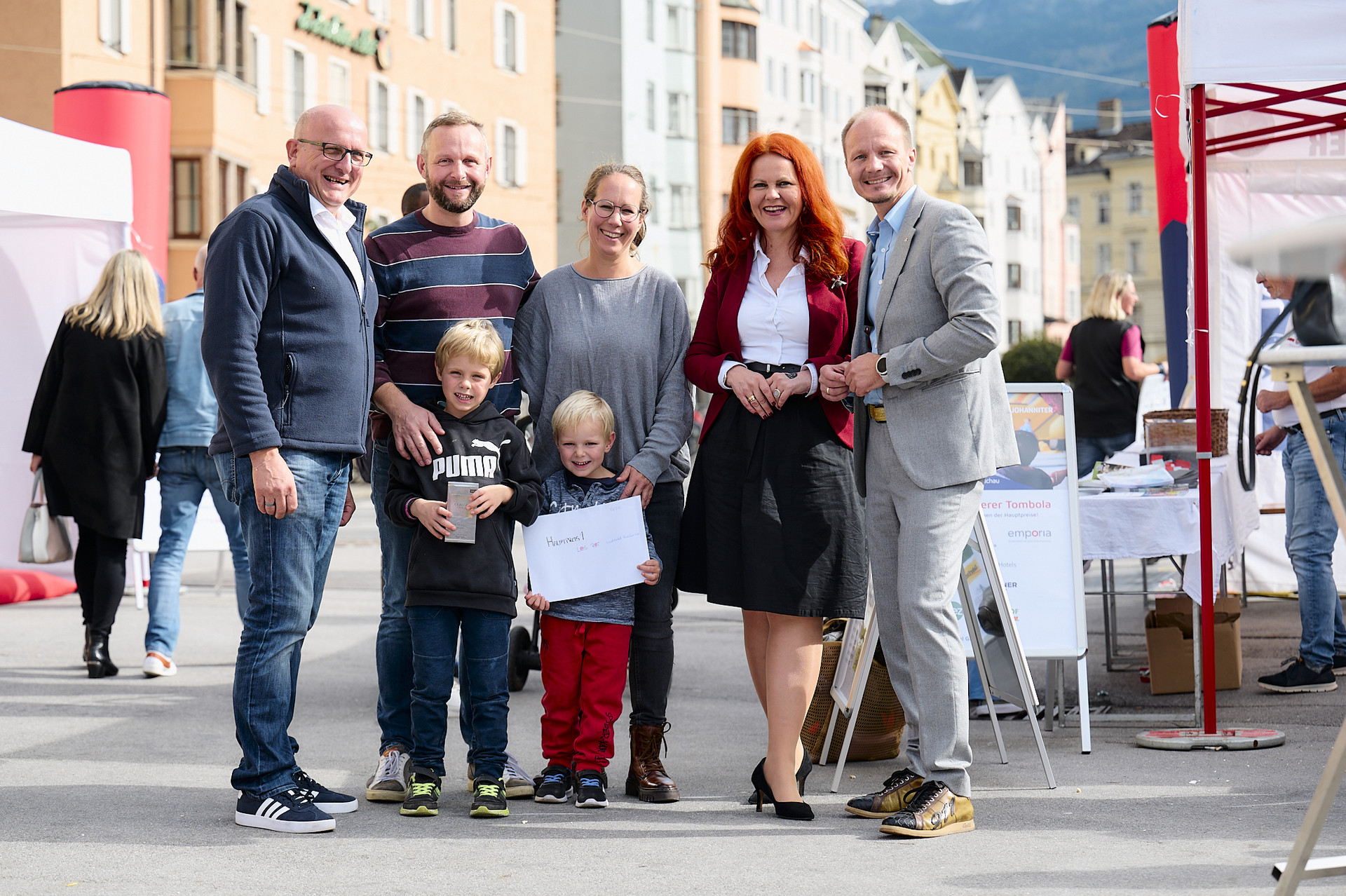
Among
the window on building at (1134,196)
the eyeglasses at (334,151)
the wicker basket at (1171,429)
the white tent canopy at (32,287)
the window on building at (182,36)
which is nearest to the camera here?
the eyeglasses at (334,151)

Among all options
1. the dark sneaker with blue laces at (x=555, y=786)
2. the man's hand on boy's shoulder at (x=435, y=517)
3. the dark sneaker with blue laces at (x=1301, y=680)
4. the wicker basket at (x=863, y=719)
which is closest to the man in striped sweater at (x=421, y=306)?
the dark sneaker with blue laces at (x=555, y=786)

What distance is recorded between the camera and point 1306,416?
3.31 m

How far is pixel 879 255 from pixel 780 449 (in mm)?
718

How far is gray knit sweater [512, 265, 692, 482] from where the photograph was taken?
524 centimetres

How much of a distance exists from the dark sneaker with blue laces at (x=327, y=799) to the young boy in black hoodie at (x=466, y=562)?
7.5 inches

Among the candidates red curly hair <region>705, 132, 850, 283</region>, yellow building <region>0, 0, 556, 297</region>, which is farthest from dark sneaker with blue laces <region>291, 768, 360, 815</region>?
yellow building <region>0, 0, 556, 297</region>

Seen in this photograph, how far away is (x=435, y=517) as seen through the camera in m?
4.91

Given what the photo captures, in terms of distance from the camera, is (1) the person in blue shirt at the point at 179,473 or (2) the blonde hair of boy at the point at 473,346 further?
(1) the person in blue shirt at the point at 179,473

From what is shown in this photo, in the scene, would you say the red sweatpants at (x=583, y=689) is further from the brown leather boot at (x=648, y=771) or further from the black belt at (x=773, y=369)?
the black belt at (x=773, y=369)

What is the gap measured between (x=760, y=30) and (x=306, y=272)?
176 ft

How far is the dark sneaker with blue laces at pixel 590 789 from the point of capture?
5066mm

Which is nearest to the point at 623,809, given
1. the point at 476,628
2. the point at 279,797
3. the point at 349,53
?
the point at 476,628

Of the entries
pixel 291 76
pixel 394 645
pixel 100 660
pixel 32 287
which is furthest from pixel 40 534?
pixel 291 76

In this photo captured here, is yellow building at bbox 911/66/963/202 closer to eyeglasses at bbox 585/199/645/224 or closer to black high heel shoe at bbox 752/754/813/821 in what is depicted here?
eyeglasses at bbox 585/199/645/224
